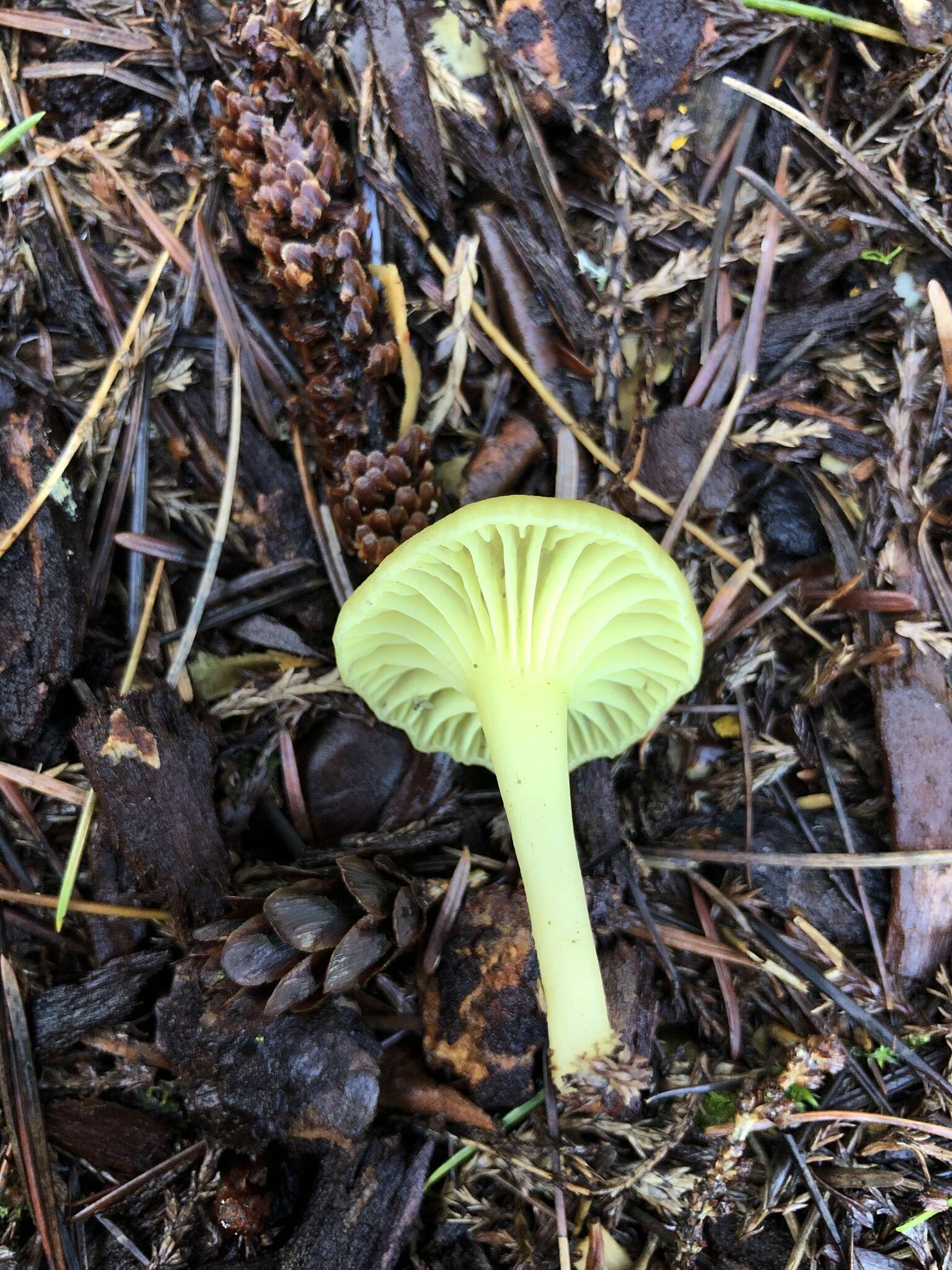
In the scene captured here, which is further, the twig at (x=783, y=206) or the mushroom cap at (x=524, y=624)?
the twig at (x=783, y=206)

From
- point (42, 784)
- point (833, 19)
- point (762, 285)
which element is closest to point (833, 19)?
point (833, 19)

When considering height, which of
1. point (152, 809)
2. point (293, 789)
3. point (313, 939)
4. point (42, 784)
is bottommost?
point (313, 939)

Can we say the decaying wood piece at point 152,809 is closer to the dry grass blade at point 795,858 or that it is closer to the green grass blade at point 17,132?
the dry grass blade at point 795,858

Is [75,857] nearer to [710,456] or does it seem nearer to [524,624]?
[524,624]

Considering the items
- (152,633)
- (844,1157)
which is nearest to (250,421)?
(152,633)

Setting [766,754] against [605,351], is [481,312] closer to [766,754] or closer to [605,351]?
[605,351]

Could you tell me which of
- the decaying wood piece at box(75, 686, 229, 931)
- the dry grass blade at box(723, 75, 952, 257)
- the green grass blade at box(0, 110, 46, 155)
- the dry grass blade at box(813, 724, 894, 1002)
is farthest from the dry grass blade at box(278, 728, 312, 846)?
the dry grass blade at box(723, 75, 952, 257)

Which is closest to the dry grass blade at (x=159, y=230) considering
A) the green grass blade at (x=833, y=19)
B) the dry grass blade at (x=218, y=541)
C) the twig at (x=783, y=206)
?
the dry grass blade at (x=218, y=541)
